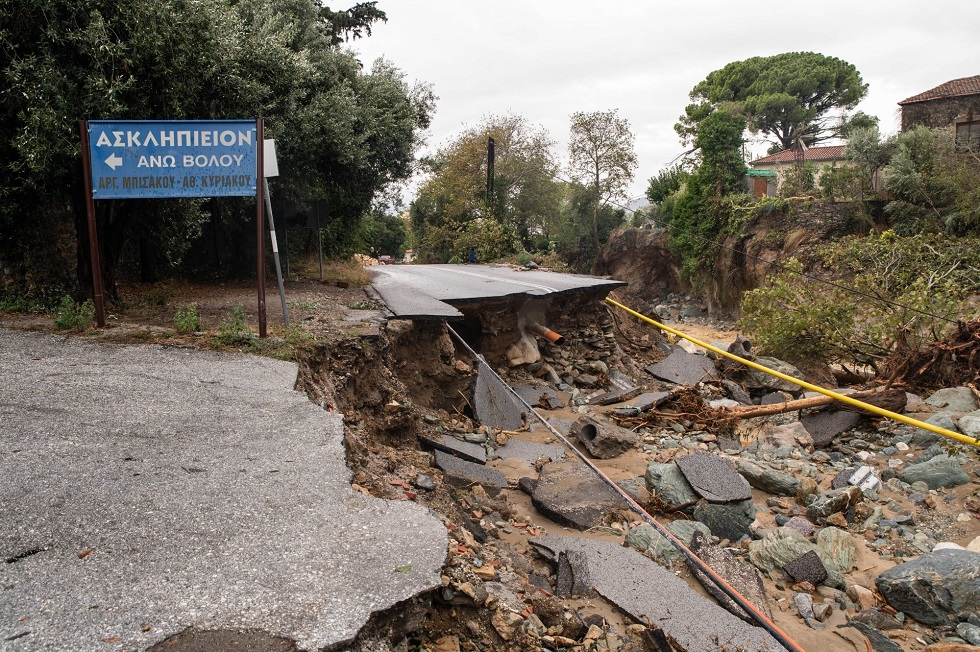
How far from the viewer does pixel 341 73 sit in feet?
48.9

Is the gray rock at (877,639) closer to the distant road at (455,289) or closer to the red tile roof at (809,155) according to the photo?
the distant road at (455,289)

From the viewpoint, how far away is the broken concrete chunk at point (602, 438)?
880 centimetres

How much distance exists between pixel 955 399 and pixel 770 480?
11.6 feet

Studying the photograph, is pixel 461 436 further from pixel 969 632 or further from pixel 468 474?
pixel 969 632

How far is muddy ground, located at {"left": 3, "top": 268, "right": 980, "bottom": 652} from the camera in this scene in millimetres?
3490

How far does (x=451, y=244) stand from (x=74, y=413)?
3214cm

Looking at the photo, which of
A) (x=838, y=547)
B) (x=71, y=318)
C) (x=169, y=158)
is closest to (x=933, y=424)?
(x=838, y=547)

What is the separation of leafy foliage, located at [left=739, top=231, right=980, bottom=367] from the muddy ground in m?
2.80

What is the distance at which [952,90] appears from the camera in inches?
1296

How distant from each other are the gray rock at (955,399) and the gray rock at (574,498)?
5.31 meters

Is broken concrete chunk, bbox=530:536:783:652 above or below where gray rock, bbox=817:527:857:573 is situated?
above

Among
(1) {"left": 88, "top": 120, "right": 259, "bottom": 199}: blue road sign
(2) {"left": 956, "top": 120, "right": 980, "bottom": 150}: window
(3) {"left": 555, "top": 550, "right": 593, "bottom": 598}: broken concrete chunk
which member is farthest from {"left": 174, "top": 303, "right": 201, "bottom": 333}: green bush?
(2) {"left": 956, "top": 120, "right": 980, "bottom": 150}: window

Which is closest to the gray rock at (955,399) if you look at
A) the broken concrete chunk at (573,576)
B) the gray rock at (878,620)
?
the gray rock at (878,620)

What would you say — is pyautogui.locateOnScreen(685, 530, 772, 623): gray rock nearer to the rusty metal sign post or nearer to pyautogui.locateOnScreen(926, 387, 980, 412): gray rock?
the rusty metal sign post
